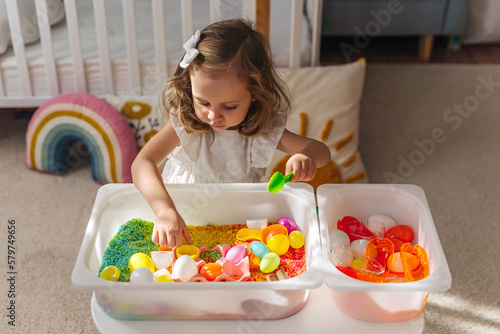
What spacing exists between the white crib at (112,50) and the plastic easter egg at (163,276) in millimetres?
994

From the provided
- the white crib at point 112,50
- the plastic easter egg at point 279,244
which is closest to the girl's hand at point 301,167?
the plastic easter egg at point 279,244

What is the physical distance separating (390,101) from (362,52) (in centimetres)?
58

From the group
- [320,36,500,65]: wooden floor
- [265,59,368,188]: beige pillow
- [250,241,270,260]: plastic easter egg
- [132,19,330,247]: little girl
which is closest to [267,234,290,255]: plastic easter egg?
[250,241,270,260]: plastic easter egg

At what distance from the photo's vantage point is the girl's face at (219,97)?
1.01 meters

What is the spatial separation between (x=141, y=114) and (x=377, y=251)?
3.69ft

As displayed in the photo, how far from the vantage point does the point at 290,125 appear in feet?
6.10

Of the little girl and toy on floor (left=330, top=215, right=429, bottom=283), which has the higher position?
the little girl

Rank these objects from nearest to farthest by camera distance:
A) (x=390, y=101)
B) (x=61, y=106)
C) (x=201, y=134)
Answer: (x=201, y=134)
(x=61, y=106)
(x=390, y=101)

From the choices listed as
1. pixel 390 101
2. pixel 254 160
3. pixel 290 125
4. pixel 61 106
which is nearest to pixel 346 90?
pixel 290 125

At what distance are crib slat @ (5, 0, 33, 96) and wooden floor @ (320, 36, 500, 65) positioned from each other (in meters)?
1.41

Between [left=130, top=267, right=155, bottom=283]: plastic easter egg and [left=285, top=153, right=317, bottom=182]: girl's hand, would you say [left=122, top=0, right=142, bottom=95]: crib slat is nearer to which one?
[left=285, top=153, right=317, bottom=182]: girl's hand

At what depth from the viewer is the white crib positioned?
1.79m

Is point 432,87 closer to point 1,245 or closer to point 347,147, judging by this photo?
point 347,147

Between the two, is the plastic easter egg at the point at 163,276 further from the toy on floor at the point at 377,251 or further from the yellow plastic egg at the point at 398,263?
the yellow plastic egg at the point at 398,263
